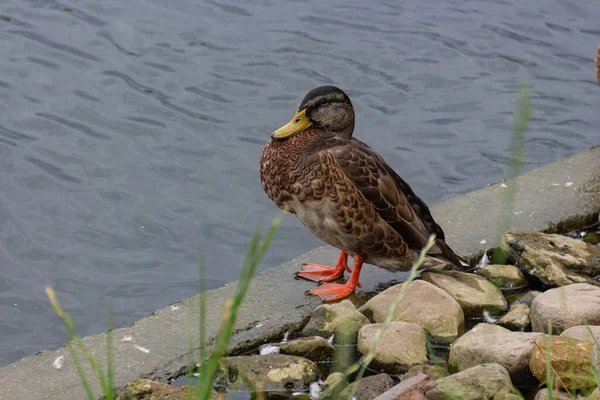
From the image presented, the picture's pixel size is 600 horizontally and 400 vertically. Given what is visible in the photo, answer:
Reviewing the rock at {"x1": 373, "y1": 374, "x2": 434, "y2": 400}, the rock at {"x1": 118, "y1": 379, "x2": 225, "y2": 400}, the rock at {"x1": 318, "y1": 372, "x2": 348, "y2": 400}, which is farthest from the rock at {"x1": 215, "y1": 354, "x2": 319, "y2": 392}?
the rock at {"x1": 373, "y1": 374, "x2": 434, "y2": 400}

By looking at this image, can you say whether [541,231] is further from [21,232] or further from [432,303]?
[21,232]

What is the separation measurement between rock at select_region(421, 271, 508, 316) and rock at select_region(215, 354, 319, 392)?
3.06 ft

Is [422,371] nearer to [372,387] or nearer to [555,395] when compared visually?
[372,387]

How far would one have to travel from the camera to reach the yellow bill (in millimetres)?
4496

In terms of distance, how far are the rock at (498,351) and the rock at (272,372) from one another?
1.86ft

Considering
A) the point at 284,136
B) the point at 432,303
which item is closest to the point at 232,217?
the point at 284,136

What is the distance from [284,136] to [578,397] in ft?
6.58

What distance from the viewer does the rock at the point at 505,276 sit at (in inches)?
179

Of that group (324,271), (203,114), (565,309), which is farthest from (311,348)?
(203,114)

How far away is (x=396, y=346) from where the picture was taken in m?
3.75

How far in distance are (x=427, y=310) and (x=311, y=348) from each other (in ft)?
1.88

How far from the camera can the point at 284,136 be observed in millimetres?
4492

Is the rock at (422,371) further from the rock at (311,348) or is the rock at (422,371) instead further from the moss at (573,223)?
the moss at (573,223)

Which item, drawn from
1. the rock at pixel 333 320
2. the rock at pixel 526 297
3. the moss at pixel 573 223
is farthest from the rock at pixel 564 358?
the moss at pixel 573 223
